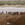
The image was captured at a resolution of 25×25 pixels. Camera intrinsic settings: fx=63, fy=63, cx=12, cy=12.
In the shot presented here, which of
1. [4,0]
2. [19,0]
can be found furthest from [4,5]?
[19,0]

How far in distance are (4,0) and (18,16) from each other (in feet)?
0.74

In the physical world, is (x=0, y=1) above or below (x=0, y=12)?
above

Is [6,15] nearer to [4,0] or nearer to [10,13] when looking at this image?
[10,13]

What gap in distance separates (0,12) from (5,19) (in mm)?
90

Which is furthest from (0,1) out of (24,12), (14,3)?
(24,12)

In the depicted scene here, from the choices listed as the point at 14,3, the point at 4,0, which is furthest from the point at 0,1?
the point at 14,3

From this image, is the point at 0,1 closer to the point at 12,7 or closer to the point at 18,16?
the point at 12,7

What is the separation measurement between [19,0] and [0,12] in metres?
0.24

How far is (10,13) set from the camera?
0.66 meters

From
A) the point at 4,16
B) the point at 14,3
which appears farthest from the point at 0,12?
the point at 14,3

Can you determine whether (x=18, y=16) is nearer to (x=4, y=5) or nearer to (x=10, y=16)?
(x=10, y=16)

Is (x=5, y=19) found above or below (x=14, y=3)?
below

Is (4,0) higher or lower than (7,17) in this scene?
higher

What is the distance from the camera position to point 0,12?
2.17ft
